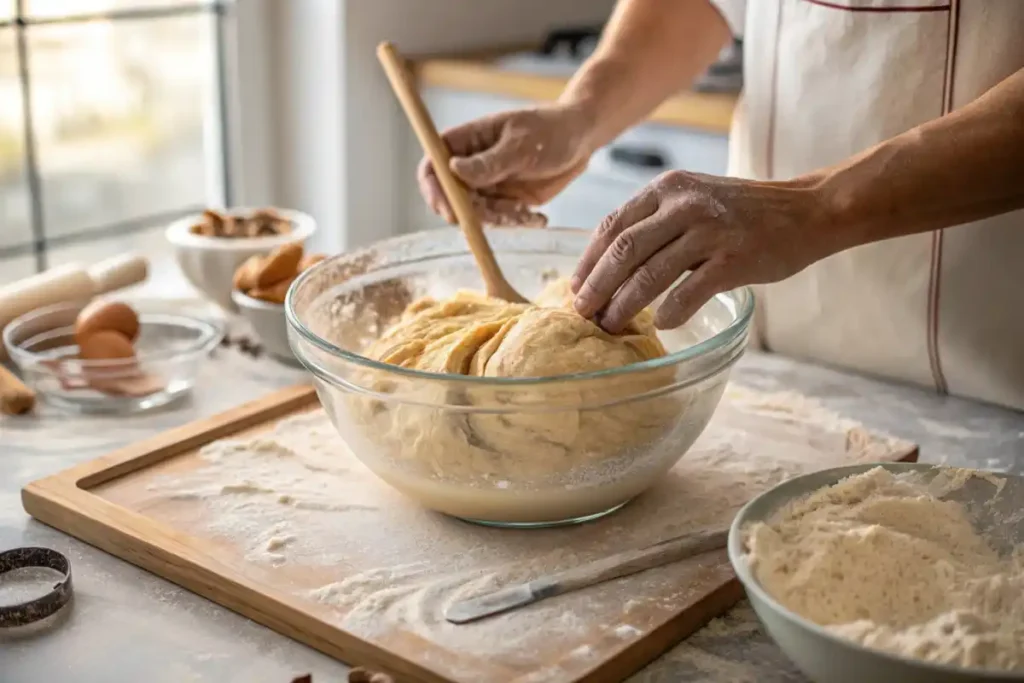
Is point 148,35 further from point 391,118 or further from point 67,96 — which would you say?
point 391,118

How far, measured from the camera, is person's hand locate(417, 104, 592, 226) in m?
1.25

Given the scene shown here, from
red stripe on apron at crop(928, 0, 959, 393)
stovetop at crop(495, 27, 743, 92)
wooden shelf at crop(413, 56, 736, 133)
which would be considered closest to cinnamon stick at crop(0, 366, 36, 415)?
red stripe on apron at crop(928, 0, 959, 393)

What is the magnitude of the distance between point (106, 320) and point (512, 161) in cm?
48

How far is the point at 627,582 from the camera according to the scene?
2.86 feet

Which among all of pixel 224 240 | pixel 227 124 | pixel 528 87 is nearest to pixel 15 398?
pixel 224 240

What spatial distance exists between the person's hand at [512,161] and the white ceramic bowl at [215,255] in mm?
291

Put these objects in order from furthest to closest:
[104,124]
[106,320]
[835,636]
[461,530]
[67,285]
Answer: [104,124] < [67,285] < [106,320] < [461,530] < [835,636]

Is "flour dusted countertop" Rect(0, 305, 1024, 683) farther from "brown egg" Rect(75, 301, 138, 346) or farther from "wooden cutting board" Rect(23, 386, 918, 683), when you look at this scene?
"brown egg" Rect(75, 301, 138, 346)

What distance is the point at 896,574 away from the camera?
75 centimetres

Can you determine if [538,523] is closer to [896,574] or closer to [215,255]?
[896,574]

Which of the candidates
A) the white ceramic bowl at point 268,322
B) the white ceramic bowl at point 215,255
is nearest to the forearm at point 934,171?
the white ceramic bowl at point 268,322

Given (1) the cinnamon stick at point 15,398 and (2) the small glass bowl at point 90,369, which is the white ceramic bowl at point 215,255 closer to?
(2) the small glass bowl at point 90,369

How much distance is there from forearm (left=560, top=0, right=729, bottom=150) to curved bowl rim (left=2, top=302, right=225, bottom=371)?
1.60ft

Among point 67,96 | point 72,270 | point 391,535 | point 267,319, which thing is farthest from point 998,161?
point 67,96
